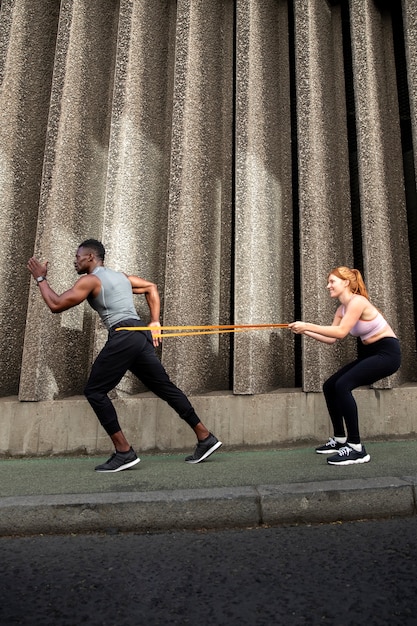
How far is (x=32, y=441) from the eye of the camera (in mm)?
5473

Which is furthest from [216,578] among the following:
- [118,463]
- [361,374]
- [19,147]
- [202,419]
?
[19,147]

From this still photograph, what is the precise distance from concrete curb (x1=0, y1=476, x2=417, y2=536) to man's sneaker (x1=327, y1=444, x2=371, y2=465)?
93 cm

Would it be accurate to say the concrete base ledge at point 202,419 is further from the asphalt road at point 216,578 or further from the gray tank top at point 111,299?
the asphalt road at point 216,578

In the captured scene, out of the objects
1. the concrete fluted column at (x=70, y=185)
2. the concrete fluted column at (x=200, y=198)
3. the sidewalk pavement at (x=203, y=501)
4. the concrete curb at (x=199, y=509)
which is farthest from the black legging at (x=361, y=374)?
the concrete fluted column at (x=70, y=185)

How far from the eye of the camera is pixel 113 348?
4188 millimetres

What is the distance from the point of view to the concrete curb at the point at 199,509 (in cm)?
305

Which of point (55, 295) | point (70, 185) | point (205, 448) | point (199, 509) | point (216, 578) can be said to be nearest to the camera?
point (216, 578)

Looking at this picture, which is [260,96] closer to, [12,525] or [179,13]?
[179,13]

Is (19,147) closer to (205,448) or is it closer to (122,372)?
(122,372)

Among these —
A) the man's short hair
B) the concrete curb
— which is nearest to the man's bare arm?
the man's short hair

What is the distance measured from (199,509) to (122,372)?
154cm

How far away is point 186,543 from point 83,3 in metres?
7.04

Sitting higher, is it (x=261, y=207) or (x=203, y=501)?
(x=261, y=207)

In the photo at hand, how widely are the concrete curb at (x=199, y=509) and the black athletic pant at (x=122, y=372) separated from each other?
1.02 m
